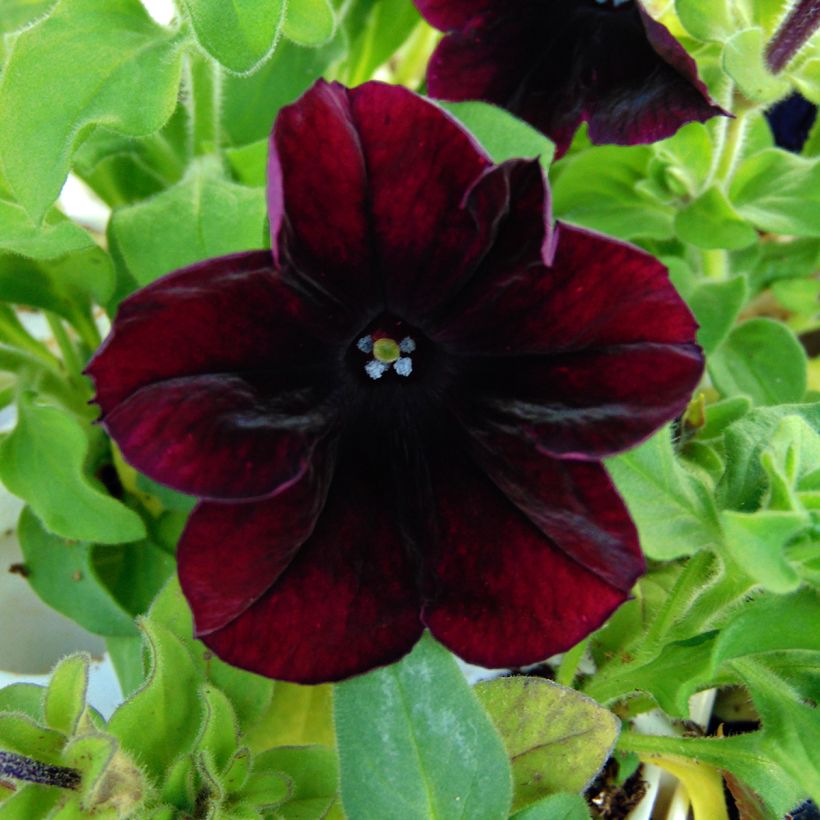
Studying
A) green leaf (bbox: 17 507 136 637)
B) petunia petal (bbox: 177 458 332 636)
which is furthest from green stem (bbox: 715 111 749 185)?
green leaf (bbox: 17 507 136 637)

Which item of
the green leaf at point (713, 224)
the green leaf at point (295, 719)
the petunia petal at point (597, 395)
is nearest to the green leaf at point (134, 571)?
the green leaf at point (295, 719)

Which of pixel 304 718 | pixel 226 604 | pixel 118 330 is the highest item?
pixel 118 330

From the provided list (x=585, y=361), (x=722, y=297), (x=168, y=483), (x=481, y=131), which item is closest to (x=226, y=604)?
(x=168, y=483)

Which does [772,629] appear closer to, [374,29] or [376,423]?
[376,423]

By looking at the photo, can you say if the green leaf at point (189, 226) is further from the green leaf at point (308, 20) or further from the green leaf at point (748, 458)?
the green leaf at point (748, 458)

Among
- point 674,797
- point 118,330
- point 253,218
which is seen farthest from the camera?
point 674,797

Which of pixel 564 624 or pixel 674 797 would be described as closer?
pixel 564 624

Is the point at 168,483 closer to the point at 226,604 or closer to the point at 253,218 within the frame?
the point at 226,604

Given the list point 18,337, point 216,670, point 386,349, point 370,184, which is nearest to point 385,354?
point 386,349

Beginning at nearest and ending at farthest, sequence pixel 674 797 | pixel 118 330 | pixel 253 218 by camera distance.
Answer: pixel 118 330 → pixel 253 218 → pixel 674 797
